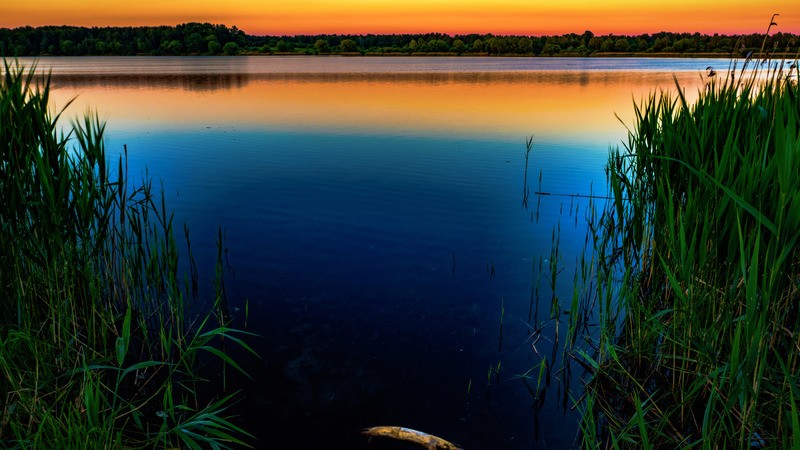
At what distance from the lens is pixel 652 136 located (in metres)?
6.60

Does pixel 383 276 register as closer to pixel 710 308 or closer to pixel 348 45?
pixel 710 308

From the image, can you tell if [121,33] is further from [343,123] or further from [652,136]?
[652,136]

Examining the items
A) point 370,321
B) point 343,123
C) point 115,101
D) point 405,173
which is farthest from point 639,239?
point 115,101

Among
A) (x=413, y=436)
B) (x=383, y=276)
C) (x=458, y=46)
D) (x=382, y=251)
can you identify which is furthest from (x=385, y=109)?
(x=458, y=46)

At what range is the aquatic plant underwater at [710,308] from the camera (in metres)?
3.05

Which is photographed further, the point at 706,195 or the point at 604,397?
the point at 604,397

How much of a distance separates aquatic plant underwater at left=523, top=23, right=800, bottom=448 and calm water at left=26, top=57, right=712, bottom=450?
1.91 feet

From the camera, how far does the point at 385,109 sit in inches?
998

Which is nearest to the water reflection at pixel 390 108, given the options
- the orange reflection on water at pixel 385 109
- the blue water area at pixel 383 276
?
the orange reflection on water at pixel 385 109

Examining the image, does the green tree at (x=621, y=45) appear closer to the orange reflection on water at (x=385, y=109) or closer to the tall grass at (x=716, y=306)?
the orange reflection on water at (x=385, y=109)

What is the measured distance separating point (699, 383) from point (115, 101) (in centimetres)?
3016

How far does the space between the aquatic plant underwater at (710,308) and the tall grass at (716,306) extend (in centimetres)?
1

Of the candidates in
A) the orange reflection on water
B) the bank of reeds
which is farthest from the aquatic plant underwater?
the orange reflection on water

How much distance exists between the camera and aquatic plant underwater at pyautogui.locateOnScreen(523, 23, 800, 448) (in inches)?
120
